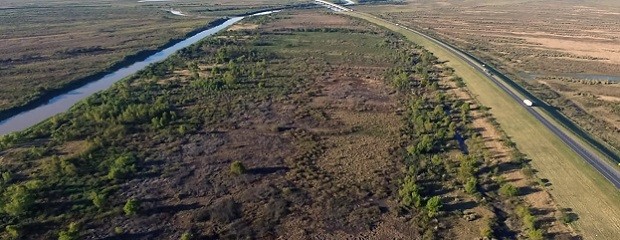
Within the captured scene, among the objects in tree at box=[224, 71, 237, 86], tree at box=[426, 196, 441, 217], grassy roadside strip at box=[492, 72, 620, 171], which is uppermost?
tree at box=[224, 71, 237, 86]

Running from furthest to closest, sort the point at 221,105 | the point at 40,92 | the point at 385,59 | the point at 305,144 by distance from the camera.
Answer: the point at 385,59
the point at 40,92
the point at 221,105
the point at 305,144

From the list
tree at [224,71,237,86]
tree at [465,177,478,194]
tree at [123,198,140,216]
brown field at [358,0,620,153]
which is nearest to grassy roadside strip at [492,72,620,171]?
brown field at [358,0,620,153]

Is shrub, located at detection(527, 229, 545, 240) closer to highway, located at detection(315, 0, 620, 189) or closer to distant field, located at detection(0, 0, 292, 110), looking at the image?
highway, located at detection(315, 0, 620, 189)

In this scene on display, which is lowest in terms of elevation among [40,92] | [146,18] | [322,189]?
[322,189]

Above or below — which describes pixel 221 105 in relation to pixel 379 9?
below

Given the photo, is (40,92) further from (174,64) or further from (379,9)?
(379,9)

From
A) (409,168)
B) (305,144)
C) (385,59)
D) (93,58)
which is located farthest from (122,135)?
(385,59)
